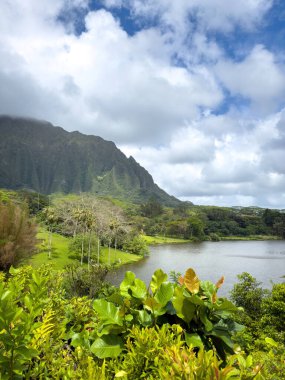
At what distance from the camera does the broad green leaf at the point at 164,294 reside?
265 cm

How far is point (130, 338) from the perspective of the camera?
8.55 feet

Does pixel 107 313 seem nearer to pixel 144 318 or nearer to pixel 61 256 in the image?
pixel 144 318

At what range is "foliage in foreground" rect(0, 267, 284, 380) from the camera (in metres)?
1.73

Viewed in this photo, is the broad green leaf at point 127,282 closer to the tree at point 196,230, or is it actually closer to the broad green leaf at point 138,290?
the broad green leaf at point 138,290

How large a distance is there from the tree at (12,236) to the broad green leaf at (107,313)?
626 inches

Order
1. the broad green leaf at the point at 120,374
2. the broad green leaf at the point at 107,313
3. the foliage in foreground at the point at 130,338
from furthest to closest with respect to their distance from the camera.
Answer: the broad green leaf at the point at 107,313 < the broad green leaf at the point at 120,374 < the foliage in foreground at the point at 130,338

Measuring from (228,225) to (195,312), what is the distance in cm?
15431

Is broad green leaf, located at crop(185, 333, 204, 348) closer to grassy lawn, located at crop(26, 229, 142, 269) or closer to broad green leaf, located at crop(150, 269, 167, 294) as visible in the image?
broad green leaf, located at crop(150, 269, 167, 294)

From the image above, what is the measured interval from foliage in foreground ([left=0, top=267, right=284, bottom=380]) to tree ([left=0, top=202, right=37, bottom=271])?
15.0 meters

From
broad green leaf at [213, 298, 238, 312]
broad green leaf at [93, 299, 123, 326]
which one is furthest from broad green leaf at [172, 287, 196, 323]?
broad green leaf at [93, 299, 123, 326]

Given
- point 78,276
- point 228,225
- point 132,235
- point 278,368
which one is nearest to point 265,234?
point 228,225

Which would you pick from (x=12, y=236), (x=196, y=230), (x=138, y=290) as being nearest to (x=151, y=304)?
(x=138, y=290)

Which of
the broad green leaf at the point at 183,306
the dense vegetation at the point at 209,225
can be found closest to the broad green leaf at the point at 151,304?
the broad green leaf at the point at 183,306

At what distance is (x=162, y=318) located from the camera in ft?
8.95
